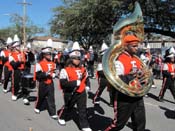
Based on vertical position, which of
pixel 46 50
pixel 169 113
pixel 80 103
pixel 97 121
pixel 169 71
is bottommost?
pixel 169 113

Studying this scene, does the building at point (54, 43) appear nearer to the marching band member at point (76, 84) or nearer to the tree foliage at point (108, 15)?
the tree foliage at point (108, 15)

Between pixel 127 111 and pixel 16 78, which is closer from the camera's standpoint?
pixel 127 111

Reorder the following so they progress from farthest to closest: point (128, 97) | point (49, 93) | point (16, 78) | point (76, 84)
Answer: point (16, 78) → point (49, 93) → point (76, 84) → point (128, 97)

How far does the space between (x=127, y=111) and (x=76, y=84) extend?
5.92ft

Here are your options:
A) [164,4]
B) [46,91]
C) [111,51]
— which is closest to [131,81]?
[111,51]

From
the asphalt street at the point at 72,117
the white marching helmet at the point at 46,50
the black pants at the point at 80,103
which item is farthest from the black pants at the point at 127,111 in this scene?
the white marching helmet at the point at 46,50

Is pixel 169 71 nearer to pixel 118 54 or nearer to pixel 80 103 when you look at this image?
pixel 80 103

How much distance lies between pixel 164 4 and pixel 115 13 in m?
3.71

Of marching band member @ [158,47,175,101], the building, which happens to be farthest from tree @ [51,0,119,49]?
marching band member @ [158,47,175,101]

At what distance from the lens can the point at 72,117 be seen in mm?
8617

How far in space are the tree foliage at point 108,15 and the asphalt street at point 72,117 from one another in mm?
17082

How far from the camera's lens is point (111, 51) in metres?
5.73

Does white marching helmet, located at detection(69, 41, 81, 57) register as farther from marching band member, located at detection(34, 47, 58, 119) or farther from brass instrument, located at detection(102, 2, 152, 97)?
brass instrument, located at detection(102, 2, 152, 97)

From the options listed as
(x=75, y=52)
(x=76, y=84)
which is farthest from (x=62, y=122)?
(x=75, y=52)
